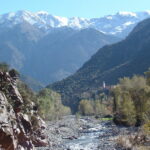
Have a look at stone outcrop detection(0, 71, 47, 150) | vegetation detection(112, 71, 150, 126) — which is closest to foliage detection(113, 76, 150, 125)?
vegetation detection(112, 71, 150, 126)

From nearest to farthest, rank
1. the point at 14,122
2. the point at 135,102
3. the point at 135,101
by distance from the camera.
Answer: the point at 14,122, the point at 135,102, the point at 135,101

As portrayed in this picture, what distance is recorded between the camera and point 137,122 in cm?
10712

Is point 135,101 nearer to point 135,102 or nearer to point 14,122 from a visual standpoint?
point 135,102

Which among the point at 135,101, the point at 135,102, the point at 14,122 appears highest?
the point at 14,122

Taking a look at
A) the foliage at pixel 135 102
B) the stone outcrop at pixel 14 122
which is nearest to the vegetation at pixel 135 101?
the foliage at pixel 135 102

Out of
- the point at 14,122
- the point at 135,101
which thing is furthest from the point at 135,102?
the point at 14,122

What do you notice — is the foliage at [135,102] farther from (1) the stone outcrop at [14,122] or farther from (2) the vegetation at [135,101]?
(1) the stone outcrop at [14,122]

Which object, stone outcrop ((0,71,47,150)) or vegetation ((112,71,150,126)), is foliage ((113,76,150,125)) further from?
stone outcrop ((0,71,47,150))

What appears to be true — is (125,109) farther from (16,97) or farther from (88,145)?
(16,97)

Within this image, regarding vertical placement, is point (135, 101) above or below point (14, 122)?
below

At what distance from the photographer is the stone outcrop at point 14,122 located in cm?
5252

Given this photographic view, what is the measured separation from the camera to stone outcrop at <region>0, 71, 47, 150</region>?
5252 centimetres

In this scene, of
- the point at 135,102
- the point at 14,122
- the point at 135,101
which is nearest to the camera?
the point at 14,122

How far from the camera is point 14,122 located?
6588cm
